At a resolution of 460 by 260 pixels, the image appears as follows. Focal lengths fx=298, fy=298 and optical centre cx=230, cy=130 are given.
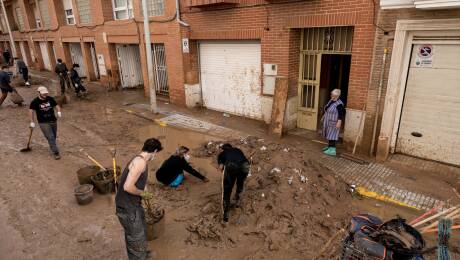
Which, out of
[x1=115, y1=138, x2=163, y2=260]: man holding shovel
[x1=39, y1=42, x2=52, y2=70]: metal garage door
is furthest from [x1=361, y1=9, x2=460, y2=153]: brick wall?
[x1=39, y1=42, x2=52, y2=70]: metal garage door

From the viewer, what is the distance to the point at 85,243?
4.76m

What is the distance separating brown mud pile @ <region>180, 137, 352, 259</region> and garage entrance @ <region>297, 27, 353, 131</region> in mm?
3351

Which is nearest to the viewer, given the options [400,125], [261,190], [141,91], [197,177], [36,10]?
[261,190]

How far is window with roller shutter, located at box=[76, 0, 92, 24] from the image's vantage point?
16.3m

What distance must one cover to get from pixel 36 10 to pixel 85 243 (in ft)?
77.2

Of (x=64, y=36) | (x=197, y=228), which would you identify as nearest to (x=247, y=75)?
(x=197, y=228)

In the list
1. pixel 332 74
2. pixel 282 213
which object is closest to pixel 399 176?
pixel 282 213

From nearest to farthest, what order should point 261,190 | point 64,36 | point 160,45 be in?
point 261,190 → point 160,45 → point 64,36

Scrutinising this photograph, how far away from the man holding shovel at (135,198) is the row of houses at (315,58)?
5478mm

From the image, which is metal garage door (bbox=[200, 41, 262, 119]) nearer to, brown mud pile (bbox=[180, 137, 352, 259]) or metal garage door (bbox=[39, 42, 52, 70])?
brown mud pile (bbox=[180, 137, 352, 259])

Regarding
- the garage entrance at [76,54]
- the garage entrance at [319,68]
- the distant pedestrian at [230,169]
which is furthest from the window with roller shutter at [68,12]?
the distant pedestrian at [230,169]

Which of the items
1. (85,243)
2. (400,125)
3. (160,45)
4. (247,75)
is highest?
(160,45)

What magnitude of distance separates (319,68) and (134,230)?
22.2 ft

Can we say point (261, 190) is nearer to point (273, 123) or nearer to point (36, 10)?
point (273, 123)
